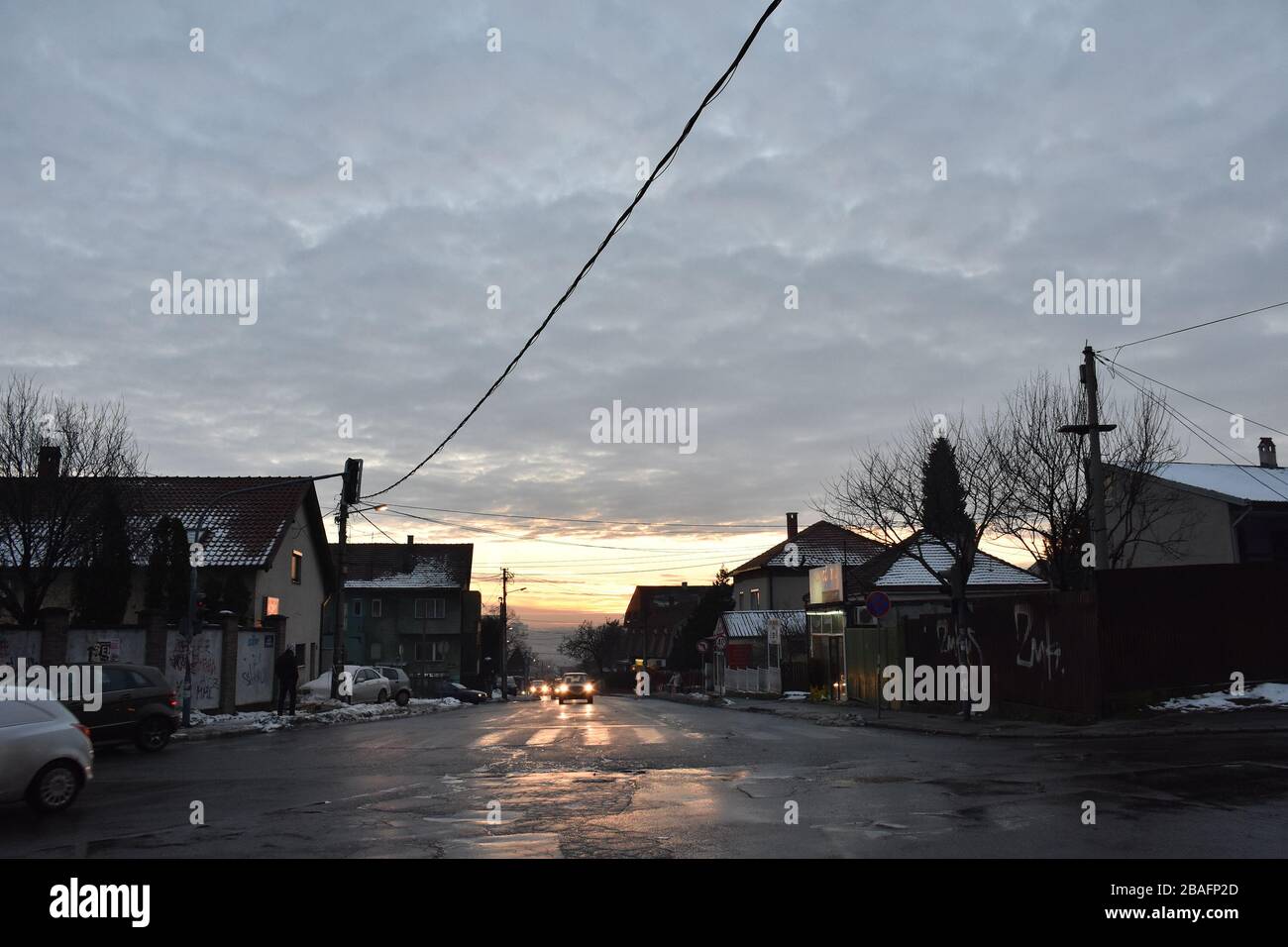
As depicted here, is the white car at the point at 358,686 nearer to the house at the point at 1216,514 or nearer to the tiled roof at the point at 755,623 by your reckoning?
the tiled roof at the point at 755,623

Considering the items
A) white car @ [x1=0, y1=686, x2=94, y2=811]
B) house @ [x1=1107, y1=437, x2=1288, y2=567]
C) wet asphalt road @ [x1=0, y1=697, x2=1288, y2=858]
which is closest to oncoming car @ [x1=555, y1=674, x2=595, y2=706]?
house @ [x1=1107, y1=437, x2=1288, y2=567]

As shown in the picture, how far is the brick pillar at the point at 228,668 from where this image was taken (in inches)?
1104

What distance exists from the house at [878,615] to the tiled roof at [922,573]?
4 centimetres

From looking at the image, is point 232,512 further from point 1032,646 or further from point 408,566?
point 408,566

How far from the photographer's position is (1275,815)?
9.09 metres

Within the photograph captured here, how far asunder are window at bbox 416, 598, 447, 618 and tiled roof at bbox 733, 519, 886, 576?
21.1 metres

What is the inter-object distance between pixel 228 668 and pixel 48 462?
22.9 feet

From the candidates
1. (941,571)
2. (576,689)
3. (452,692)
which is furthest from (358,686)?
(941,571)

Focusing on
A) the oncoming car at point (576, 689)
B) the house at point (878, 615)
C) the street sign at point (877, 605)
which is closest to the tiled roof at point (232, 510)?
A: the oncoming car at point (576, 689)

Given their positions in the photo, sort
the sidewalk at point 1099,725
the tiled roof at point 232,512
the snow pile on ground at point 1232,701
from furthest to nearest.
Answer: the tiled roof at point 232,512
the snow pile on ground at point 1232,701
the sidewalk at point 1099,725

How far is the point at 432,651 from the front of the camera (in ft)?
229
